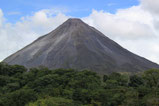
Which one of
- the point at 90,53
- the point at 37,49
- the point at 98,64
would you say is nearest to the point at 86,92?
the point at 98,64

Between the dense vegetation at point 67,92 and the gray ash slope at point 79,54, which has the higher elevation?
the gray ash slope at point 79,54

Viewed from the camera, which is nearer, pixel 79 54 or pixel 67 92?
pixel 67 92

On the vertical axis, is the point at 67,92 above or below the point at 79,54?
below

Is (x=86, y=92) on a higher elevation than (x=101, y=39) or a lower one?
lower

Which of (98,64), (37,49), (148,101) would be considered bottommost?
(148,101)

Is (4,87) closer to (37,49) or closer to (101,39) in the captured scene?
(37,49)

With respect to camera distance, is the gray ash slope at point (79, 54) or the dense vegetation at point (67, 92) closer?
the dense vegetation at point (67, 92)

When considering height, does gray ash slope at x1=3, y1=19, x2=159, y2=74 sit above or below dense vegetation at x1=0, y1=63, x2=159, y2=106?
above

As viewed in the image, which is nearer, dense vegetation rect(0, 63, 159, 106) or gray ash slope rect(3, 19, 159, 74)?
dense vegetation rect(0, 63, 159, 106)
